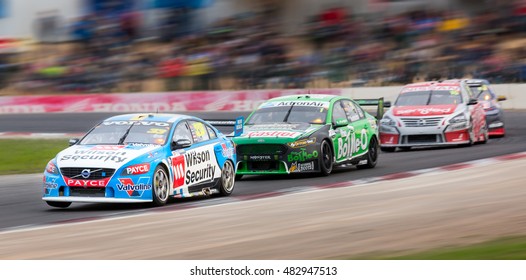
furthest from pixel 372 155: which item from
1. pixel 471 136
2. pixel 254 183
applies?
pixel 471 136

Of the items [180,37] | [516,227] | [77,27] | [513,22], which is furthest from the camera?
[77,27]

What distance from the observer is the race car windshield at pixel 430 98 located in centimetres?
2150

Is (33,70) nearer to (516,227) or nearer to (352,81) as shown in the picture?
(352,81)

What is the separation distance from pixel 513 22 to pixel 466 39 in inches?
58.1

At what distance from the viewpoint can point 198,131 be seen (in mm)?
13570

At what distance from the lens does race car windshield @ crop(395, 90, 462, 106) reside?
21500 millimetres

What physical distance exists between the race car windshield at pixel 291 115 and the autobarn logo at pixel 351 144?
21.2 inches

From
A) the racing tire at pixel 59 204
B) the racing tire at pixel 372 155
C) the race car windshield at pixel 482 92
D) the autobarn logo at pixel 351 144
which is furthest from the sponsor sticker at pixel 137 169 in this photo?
the race car windshield at pixel 482 92

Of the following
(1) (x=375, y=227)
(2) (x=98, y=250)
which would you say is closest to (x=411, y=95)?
(1) (x=375, y=227)

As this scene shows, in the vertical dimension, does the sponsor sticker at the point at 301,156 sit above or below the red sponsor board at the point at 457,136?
above

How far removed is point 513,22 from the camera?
30000 mm

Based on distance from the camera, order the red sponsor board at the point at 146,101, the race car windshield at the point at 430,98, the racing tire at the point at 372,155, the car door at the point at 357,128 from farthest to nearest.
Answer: the red sponsor board at the point at 146,101
the race car windshield at the point at 430,98
the racing tire at the point at 372,155
the car door at the point at 357,128

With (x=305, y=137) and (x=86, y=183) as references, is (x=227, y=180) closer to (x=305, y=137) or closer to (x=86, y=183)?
(x=305, y=137)

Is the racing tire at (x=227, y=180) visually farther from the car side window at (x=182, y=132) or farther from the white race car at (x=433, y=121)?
the white race car at (x=433, y=121)
